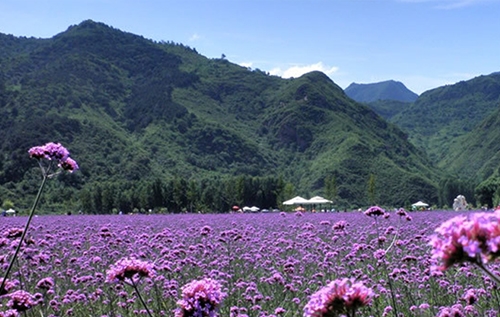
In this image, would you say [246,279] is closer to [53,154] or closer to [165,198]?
[53,154]

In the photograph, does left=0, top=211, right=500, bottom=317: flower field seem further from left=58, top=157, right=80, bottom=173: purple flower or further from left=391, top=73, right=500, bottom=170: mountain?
left=391, top=73, right=500, bottom=170: mountain

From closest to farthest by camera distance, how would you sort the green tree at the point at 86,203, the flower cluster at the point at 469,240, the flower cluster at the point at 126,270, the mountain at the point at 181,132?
the flower cluster at the point at 469,240 < the flower cluster at the point at 126,270 < the green tree at the point at 86,203 < the mountain at the point at 181,132

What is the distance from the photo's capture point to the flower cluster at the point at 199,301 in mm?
2977

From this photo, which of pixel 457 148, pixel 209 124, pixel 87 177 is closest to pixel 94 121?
pixel 87 177

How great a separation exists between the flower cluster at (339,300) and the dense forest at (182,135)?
179ft

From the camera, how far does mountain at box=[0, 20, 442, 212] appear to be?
7244 cm

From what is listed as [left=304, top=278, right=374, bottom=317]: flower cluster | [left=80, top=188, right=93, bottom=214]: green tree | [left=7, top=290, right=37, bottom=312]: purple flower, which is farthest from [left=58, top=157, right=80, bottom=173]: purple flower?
[left=80, top=188, right=93, bottom=214]: green tree

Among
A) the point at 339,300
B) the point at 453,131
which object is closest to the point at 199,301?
the point at 339,300

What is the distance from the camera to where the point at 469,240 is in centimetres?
190

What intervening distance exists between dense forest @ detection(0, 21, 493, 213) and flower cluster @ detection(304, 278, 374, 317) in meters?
54.6

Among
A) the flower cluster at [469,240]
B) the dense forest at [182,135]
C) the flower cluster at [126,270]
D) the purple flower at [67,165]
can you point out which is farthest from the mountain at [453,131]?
the flower cluster at [469,240]

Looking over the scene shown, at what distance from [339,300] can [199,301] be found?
89cm

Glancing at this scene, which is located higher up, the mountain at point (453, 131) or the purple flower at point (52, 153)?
the mountain at point (453, 131)

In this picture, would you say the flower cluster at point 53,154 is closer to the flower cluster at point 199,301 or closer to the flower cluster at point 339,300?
the flower cluster at point 199,301
